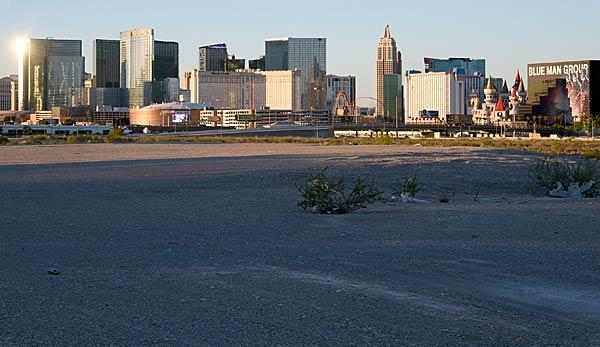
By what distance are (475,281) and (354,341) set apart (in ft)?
11.8

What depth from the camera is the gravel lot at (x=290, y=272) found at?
8312 millimetres

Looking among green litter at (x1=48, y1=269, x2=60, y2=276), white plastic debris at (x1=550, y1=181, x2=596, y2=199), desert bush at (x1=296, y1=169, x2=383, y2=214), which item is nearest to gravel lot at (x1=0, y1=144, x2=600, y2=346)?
green litter at (x1=48, y1=269, x2=60, y2=276)

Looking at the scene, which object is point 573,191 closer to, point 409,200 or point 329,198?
point 409,200

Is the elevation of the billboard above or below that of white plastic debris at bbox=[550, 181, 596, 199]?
above

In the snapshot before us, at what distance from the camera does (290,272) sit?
38.1 feet

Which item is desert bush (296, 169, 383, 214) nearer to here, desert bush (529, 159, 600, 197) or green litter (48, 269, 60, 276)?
desert bush (529, 159, 600, 197)

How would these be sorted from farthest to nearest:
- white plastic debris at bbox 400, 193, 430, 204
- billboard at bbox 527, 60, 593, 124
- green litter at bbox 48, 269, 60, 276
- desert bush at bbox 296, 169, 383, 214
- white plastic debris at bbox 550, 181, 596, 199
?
billboard at bbox 527, 60, 593, 124 → white plastic debris at bbox 550, 181, 596, 199 → white plastic debris at bbox 400, 193, 430, 204 → desert bush at bbox 296, 169, 383, 214 → green litter at bbox 48, 269, 60, 276

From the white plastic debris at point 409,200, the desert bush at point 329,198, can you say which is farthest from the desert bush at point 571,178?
the desert bush at point 329,198

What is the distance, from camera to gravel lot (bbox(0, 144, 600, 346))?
8.31 metres

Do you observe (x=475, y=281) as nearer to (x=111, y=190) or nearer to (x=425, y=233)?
(x=425, y=233)

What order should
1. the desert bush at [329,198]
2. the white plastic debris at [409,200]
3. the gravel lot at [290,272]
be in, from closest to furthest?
the gravel lot at [290,272] < the desert bush at [329,198] < the white plastic debris at [409,200]

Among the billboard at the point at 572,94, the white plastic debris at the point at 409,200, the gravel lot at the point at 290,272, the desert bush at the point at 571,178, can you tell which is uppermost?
the billboard at the point at 572,94

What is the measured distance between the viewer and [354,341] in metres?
7.88

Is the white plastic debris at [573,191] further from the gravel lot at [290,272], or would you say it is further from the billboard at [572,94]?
the billboard at [572,94]
